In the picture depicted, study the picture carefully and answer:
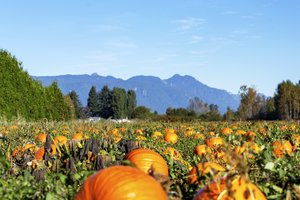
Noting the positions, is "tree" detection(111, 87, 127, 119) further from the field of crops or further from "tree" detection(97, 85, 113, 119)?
the field of crops

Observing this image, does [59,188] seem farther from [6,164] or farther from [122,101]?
[122,101]

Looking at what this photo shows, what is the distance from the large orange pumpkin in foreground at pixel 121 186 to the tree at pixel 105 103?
308 ft

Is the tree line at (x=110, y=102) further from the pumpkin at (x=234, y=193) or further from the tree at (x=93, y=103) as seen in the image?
the pumpkin at (x=234, y=193)

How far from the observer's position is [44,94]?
87.2ft

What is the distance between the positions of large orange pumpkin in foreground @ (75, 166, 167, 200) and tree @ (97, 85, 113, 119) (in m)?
94.0

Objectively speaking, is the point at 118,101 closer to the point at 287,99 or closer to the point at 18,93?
the point at 287,99

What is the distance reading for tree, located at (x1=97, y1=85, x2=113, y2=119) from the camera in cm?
9851

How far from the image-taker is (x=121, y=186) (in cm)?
292

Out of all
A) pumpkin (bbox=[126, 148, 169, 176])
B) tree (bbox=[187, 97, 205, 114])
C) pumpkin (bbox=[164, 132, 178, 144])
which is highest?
tree (bbox=[187, 97, 205, 114])

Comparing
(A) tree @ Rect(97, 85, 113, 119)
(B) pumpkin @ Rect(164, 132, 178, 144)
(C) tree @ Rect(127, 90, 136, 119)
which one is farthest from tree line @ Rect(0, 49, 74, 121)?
(C) tree @ Rect(127, 90, 136, 119)

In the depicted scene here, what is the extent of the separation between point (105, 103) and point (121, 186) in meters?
99.4

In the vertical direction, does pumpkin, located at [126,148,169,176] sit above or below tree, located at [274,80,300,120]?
below

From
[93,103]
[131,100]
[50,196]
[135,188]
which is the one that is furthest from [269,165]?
[131,100]

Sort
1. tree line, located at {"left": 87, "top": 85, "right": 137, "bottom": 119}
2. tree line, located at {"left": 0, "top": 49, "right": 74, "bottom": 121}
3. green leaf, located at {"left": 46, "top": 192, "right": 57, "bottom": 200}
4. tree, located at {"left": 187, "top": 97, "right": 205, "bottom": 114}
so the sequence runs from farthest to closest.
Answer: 1. tree line, located at {"left": 87, "top": 85, "right": 137, "bottom": 119}
2. tree, located at {"left": 187, "top": 97, "right": 205, "bottom": 114}
3. tree line, located at {"left": 0, "top": 49, "right": 74, "bottom": 121}
4. green leaf, located at {"left": 46, "top": 192, "right": 57, "bottom": 200}
